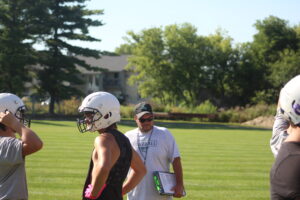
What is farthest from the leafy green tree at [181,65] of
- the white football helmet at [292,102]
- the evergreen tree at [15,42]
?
the white football helmet at [292,102]

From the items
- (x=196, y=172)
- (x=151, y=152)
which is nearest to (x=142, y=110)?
(x=151, y=152)

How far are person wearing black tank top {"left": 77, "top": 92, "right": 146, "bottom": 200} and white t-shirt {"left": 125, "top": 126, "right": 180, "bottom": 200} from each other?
156 cm

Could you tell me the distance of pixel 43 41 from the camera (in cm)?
5044

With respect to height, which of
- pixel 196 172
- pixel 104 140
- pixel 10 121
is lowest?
pixel 196 172

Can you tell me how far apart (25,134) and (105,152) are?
2.55ft

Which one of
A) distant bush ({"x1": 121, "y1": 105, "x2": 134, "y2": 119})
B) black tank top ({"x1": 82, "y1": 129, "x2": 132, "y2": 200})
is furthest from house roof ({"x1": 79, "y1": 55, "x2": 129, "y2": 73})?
black tank top ({"x1": 82, "y1": 129, "x2": 132, "y2": 200})

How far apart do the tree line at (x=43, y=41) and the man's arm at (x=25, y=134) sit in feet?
145

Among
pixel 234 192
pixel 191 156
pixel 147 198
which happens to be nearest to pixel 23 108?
pixel 147 198

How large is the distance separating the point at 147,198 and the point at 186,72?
63096 mm

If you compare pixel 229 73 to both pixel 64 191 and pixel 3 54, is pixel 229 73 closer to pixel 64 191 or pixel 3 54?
pixel 3 54

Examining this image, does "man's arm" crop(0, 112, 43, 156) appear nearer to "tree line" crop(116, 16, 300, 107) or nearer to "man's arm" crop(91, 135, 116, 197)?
"man's arm" crop(91, 135, 116, 197)

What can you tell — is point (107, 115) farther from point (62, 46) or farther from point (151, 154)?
point (62, 46)

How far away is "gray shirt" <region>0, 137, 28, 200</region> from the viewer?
418 centimetres

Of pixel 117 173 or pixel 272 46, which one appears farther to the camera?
pixel 272 46
